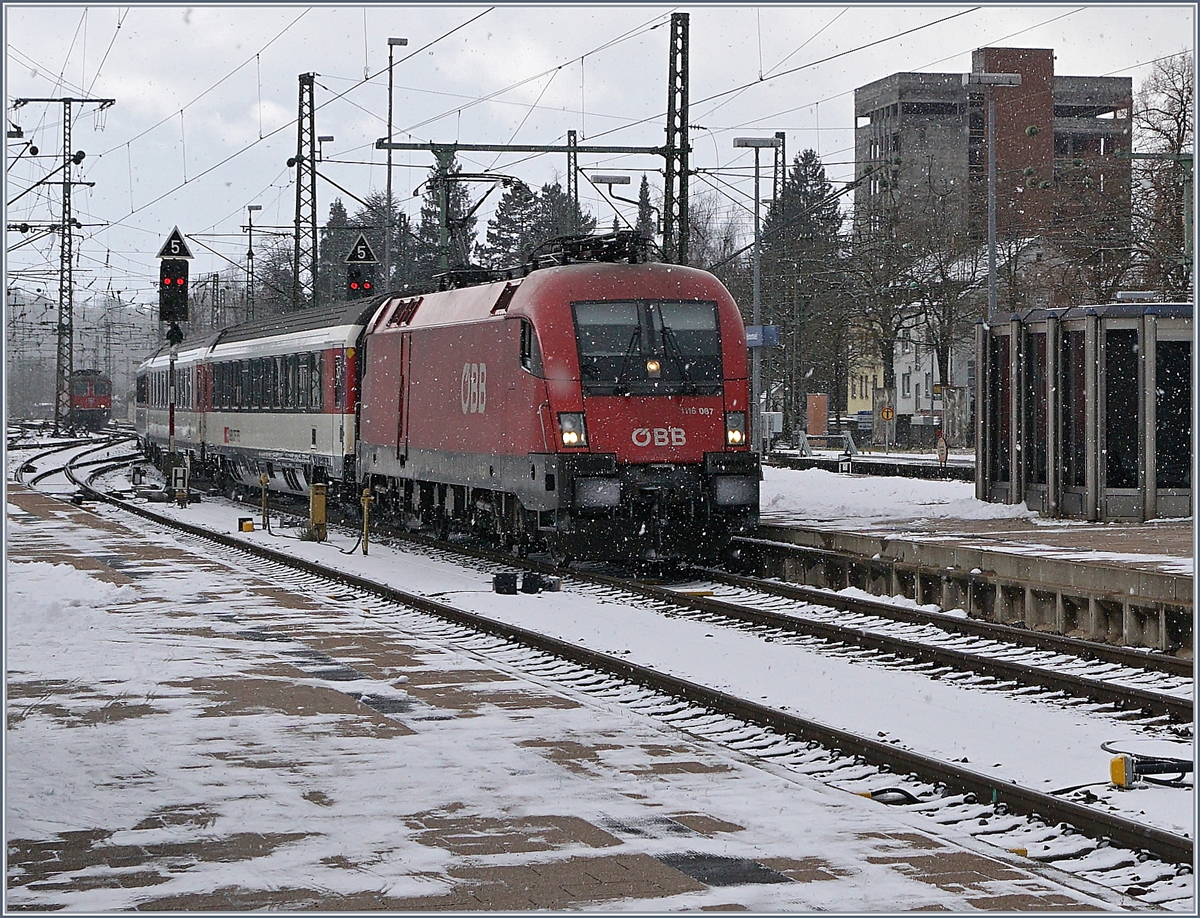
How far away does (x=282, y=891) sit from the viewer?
255 inches

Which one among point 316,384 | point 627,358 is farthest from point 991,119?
point 627,358

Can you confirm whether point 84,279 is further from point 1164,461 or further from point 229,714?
point 229,714

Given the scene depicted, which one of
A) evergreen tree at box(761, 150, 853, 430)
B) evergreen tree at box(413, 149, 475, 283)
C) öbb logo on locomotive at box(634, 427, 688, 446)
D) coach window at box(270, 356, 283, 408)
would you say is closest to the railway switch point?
öbb logo on locomotive at box(634, 427, 688, 446)

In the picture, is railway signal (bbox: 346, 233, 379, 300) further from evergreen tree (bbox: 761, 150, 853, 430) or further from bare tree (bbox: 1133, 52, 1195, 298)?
evergreen tree (bbox: 761, 150, 853, 430)

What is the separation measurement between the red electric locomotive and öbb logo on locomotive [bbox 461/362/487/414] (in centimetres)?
4

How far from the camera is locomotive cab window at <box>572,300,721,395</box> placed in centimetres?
1917

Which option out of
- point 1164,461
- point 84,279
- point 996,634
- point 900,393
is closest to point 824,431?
point 900,393

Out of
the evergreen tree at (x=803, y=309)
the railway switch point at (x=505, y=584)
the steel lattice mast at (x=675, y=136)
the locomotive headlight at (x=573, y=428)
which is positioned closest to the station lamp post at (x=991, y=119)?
the steel lattice mast at (x=675, y=136)

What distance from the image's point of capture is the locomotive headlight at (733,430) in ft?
64.8

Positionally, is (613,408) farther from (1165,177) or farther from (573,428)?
(1165,177)

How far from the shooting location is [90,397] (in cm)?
9662

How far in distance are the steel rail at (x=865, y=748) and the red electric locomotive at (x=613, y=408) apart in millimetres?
3147

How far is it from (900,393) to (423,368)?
79483mm

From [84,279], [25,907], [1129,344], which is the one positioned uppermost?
[84,279]
